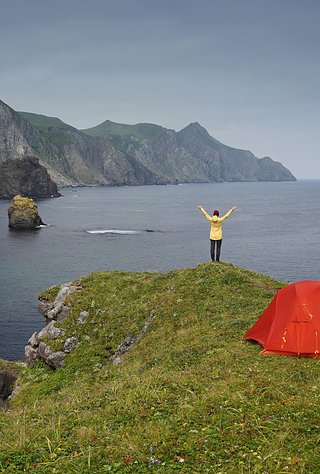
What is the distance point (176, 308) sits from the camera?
2317 cm

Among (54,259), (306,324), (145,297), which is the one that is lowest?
(54,259)

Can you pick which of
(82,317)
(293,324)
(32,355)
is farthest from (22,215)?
(293,324)

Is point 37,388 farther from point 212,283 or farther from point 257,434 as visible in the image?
point 257,434

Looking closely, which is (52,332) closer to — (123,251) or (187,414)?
(187,414)

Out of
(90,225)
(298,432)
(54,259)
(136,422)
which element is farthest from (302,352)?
(90,225)

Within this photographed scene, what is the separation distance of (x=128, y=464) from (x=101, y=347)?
15.3 m

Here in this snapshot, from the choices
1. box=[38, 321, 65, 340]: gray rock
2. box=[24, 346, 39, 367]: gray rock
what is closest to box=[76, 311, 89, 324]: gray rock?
box=[38, 321, 65, 340]: gray rock

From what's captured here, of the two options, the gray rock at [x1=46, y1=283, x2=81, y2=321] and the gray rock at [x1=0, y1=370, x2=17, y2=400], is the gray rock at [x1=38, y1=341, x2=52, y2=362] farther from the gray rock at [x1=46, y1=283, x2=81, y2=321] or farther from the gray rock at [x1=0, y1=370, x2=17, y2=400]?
the gray rock at [x1=0, y1=370, x2=17, y2=400]

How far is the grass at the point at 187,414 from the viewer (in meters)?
8.80

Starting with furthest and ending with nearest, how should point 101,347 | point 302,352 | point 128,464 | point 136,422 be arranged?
point 101,347, point 302,352, point 136,422, point 128,464

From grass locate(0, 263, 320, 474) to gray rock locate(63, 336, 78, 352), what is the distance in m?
3.11

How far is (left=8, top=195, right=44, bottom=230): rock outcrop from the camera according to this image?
121562mm

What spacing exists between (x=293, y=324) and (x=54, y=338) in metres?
15.7

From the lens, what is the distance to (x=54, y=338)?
2558 centimetres
